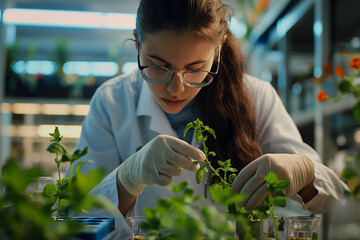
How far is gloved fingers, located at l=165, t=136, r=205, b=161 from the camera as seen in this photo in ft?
4.19

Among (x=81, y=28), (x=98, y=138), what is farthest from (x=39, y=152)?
(x=98, y=138)

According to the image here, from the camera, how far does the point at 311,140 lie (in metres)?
5.64

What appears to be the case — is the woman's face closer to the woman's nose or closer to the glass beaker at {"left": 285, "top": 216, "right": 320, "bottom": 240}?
the woman's nose

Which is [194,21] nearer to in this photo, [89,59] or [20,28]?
[89,59]

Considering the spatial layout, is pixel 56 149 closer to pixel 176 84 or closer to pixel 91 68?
pixel 176 84

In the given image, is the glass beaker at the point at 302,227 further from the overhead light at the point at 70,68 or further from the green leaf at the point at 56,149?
the overhead light at the point at 70,68

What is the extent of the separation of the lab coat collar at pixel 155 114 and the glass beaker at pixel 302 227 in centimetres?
109

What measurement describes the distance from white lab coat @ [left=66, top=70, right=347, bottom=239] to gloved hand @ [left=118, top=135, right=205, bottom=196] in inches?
19.4

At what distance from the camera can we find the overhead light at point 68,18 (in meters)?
6.91

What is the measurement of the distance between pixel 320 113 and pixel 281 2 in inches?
84.5

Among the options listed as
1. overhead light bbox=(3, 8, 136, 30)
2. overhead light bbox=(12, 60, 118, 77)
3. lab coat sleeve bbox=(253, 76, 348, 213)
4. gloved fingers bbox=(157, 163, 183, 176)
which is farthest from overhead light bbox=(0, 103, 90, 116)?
gloved fingers bbox=(157, 163, 183, 176)

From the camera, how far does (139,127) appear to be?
2.06 metres

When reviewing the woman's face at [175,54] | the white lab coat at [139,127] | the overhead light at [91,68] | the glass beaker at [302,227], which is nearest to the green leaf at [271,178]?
the glass beaker at [302,227]

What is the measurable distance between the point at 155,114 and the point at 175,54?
589 millimetres
